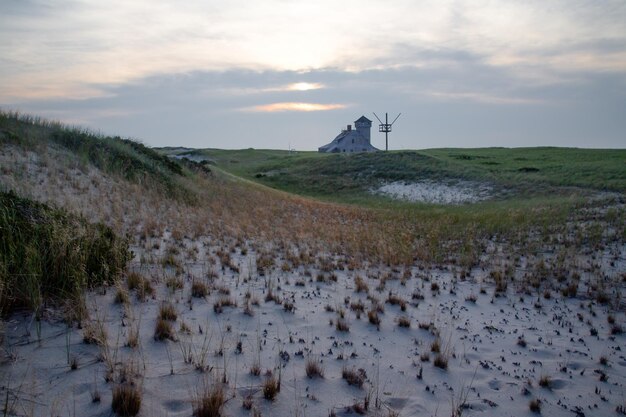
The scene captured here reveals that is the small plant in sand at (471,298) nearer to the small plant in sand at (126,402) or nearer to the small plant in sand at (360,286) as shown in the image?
the small plant in sand at (360,286)

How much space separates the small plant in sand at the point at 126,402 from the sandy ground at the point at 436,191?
30.5m

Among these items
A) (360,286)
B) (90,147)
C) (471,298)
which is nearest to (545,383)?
(471,298)

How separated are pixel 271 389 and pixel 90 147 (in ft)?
57.0

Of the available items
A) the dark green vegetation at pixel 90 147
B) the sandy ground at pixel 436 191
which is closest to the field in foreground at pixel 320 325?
the dark green vegetation at pixel 90 147

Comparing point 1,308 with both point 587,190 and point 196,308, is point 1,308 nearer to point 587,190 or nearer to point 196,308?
point 196,308

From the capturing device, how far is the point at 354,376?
532cm

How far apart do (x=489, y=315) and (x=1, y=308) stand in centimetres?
732

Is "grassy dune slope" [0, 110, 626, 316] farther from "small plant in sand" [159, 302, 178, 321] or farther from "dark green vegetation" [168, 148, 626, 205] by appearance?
"dark green vegetation" [168, 148, 626, 205]

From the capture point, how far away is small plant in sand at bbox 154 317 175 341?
19.0ft

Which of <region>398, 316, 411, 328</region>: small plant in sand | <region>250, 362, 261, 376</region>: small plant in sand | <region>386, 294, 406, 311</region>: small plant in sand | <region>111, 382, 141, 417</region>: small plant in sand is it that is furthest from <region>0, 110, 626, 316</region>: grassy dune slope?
<region>111, 382, 141, 417</region>: small plant in sand

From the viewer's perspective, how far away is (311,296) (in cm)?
819

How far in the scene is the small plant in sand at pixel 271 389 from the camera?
482cm

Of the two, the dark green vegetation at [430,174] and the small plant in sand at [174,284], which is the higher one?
the dark green vegetation at [430,174]

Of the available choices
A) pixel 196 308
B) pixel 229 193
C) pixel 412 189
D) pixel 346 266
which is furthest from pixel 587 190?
pixel 196 308
